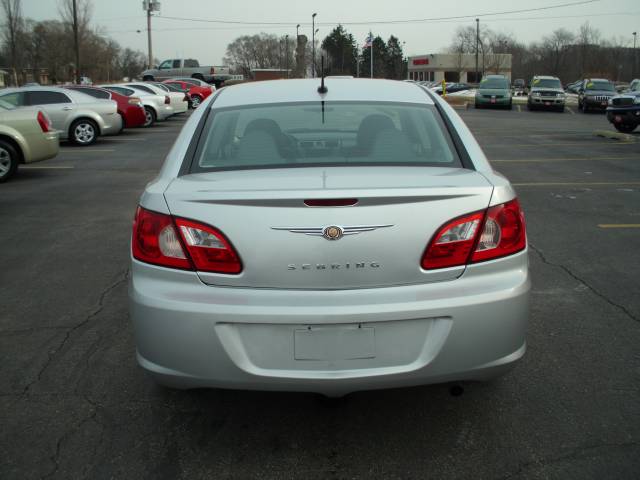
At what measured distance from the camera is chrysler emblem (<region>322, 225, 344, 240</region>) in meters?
2.59

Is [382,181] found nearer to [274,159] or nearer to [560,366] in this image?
[274,159]

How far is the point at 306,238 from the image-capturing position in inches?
103

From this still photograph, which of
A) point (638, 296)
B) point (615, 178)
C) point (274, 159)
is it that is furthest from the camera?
point (615, 178)

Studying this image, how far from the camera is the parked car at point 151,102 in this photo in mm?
23906

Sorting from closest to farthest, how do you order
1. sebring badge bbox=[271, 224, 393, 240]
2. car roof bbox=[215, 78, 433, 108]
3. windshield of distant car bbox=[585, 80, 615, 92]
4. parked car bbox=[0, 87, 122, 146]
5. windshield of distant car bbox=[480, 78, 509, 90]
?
sebring badge bbox=[271, 224, 393, 240] → car roof bbox=[215, 78, 433, 108] → parked car bbox=[0, 87, 122, 146] → windshield of distant car bbox=[585, 80, 615, 92] → windshield of distant car bbox=[480, 78, 509, 90]

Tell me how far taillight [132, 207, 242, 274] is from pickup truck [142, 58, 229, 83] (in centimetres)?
4688

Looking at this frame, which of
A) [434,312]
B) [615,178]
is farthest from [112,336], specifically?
[615,178]

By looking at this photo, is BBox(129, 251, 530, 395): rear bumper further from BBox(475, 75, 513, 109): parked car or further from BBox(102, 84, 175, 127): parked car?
BBox(475, 75, 513, 109): parked car

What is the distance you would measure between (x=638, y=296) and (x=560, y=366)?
1608 millimetres

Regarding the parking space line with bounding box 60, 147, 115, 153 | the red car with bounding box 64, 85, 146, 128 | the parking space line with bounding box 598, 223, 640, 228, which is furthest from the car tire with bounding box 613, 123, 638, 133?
the red car with bounding box 64, 85, 146, 128

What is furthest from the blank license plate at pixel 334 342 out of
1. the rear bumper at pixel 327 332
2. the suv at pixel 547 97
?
the suv at pixel 547 97

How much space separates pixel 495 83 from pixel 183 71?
23.8 meters

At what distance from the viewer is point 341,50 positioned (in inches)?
4921

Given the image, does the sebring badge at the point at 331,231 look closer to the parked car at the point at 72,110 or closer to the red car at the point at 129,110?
the parked car at the point at 72,110
